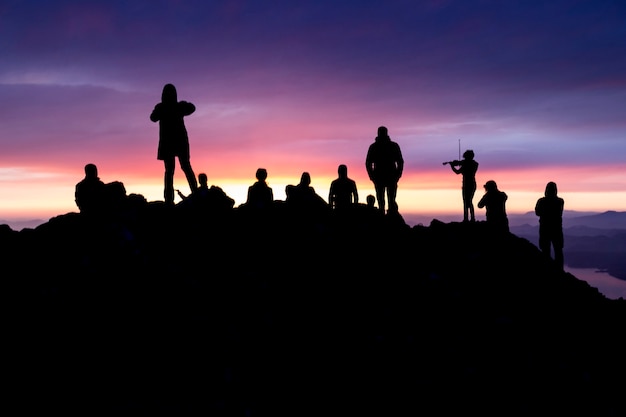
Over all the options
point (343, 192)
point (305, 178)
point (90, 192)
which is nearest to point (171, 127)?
point (90, 192)

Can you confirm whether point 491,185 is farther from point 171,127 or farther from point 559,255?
point 171,127

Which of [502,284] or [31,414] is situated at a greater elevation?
[502,284]

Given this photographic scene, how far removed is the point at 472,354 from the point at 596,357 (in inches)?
200

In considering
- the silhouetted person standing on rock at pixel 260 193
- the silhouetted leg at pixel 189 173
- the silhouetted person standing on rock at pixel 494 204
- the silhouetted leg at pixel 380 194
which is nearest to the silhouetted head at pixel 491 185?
the silhouetted person standing on rock at pixel 494 204

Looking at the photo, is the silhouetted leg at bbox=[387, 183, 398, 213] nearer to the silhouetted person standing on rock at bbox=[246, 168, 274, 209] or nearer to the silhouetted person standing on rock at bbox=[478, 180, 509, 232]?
the silhouetted person standing on rock at bbox=[478, 180, 509, 232]

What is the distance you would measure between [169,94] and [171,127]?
3.66 feet

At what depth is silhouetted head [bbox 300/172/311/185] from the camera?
1833 centimetres

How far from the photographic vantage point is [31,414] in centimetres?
984

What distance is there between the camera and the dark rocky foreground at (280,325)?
1105 cm

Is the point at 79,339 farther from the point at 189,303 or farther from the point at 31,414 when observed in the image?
the point at 189,303

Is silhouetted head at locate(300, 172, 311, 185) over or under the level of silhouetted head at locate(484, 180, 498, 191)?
over

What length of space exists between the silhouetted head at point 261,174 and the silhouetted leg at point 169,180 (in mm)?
3336

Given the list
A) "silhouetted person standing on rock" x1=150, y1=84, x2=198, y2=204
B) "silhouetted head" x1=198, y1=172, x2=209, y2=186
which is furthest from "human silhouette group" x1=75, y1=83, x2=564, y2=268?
"silhouetted head" x1=198, y1=172, x2=209, y2=186

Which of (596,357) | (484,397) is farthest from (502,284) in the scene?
(484,397)
